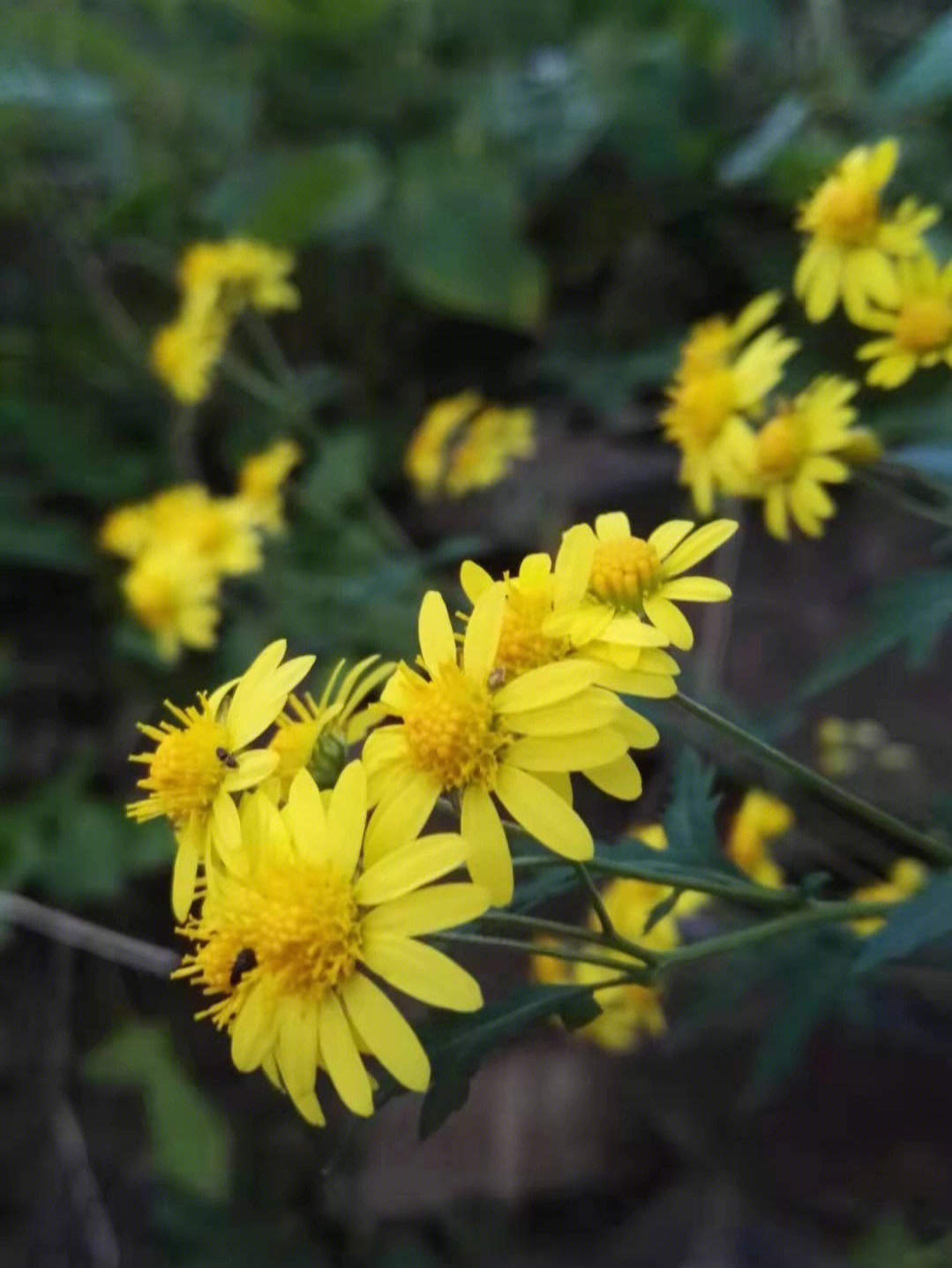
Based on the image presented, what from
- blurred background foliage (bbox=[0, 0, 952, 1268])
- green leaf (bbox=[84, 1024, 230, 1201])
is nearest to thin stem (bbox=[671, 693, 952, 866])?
blurred background foliage (bbox=[0, 0, 952, 1268])

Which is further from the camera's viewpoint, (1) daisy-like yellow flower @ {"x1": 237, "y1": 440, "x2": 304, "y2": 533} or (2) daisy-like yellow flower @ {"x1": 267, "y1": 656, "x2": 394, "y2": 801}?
(1) daisy-like yellow flower @ {"x1": 237, "y1": 440, "x2": 304, "y2": 533}

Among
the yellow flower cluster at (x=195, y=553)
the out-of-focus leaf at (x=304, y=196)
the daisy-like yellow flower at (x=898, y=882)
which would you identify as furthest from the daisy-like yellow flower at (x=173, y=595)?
the daisy-like yellow flower at (x=898, y=882)

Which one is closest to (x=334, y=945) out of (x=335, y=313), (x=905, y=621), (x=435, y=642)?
(x=435, y=642)

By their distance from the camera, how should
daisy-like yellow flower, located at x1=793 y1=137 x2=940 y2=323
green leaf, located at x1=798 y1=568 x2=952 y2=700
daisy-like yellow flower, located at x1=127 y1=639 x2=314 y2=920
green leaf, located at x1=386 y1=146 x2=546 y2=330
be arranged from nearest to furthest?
1. daisy-like yellow flower, located at x1=127 y1=639 x2=314 y2=920
2. green leaf, located at x1=798 y1=568 x2=952 y2=700
3. daisy-like yellow flower, located at x1=793 y1=137 x2=940 y2=323
4. green leaf, located at x1=386 y1=146 x2=546 y2=330

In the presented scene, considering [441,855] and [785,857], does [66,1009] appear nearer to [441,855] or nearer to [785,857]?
[785,857]

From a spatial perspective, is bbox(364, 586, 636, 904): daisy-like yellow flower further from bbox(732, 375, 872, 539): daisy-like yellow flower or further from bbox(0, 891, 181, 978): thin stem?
bbox(0, 891, 181, 978): thin stem

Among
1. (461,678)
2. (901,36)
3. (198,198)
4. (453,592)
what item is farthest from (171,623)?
(901,36)
